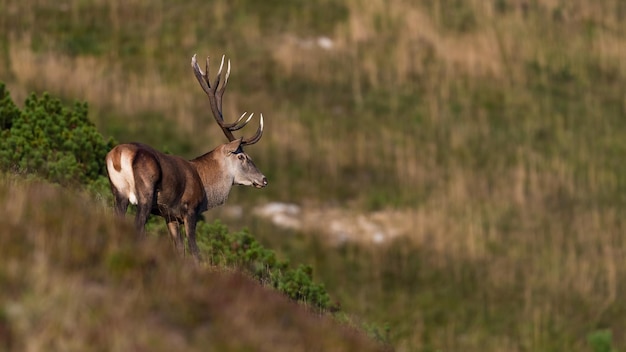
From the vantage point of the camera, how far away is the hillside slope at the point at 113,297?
648 cm

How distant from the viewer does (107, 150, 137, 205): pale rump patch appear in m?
10.6

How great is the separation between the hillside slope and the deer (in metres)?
1.80

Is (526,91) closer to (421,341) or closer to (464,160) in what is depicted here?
Result: (464,160)

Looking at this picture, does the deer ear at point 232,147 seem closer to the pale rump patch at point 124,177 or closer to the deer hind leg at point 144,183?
the deer hind leg at point 144,183

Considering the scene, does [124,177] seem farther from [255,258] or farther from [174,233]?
[255,258]

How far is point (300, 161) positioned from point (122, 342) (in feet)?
61.1

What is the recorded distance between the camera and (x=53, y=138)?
15992 millimetres

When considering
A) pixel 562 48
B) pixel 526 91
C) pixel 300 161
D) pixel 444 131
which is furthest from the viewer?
pixel 562 48

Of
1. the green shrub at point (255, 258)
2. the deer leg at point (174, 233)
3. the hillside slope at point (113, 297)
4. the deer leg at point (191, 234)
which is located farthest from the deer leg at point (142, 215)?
the green shrub at point (255, 258)

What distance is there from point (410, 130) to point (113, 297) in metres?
19.8

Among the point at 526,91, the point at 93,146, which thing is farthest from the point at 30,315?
the point at 526,91

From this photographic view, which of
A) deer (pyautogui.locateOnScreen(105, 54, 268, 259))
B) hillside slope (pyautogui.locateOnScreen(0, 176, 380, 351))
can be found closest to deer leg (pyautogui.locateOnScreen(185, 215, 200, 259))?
deer (pyautogui.locateOnScreen(105, 54, 268, 259))

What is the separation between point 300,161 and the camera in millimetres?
24953

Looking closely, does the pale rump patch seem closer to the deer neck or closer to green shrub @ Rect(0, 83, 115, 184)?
the deer neck
